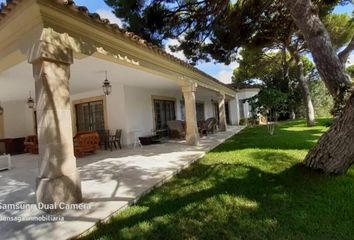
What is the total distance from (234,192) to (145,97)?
901 cm

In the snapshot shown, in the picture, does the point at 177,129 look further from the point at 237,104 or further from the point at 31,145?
the point at 237,104

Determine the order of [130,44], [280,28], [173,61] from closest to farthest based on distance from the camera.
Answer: [130,44] → [173,61] → [280,28]

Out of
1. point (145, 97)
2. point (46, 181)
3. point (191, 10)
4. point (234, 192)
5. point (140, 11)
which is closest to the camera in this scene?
point (46, 181)

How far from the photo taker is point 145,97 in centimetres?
1284

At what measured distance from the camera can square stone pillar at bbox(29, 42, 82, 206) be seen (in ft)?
12.9

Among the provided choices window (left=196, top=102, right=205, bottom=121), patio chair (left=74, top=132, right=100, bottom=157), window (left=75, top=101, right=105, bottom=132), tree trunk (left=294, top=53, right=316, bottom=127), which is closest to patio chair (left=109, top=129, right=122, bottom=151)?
patio chair (left=74, top=132, right=100, bottom=157)

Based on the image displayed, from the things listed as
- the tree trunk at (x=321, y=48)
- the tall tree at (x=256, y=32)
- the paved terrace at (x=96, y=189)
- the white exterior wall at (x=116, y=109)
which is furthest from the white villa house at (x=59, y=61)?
the tree trunk at (x=321, y=48)

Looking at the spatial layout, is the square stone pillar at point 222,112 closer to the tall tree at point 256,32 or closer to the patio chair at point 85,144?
the tall tree at point 256,32

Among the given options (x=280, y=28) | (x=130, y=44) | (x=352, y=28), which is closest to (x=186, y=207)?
(x=130, y=44)

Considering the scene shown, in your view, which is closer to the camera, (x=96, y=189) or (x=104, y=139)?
(x=96, y=189)

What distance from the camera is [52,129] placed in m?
3.97

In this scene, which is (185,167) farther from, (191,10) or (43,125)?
(191,10)

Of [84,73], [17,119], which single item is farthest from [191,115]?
[17,119]

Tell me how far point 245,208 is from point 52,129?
10.1 feet
